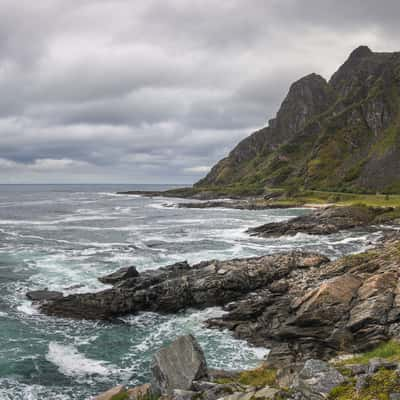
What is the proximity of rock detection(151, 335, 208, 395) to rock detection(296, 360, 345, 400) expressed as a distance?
4491 millimetres

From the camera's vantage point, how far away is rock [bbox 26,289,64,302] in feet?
120

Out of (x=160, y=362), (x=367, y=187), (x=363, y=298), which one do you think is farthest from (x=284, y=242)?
(x=367, y=187)

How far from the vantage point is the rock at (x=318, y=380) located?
11.8m

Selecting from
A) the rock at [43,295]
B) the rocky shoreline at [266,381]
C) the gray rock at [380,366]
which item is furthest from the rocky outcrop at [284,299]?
the gray rock at [380,366]

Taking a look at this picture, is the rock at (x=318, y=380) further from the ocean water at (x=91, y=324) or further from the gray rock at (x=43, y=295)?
the gray rock at (x=43, y=295)

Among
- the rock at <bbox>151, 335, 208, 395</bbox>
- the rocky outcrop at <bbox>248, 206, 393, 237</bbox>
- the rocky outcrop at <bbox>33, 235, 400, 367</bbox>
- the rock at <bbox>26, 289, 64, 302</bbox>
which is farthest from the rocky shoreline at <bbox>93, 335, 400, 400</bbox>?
the rocky outcrop at <bbox>248, 206, 393, 237</bbox>

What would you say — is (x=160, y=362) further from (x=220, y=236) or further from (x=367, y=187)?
(x=367, y=187)

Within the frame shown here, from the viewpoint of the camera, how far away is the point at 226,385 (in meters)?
14.3

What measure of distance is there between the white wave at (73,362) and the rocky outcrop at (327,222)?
174 ft

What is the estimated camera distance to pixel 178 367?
1605cm

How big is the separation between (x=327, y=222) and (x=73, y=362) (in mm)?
67050

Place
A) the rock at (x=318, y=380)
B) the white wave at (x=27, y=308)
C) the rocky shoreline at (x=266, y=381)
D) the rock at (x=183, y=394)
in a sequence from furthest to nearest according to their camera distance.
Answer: the white wave at (x=27, y=308)
the rock at (x=183, y=394)
the rock at (x=318, y=380)
the rocky shoreline at (x=266, y=381)

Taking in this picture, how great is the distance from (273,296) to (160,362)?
1972 cm

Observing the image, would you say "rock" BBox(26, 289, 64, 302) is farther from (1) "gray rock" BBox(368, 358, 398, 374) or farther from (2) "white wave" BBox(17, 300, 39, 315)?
(1) "gray rock" BBox(368, 358, 398, 374)
